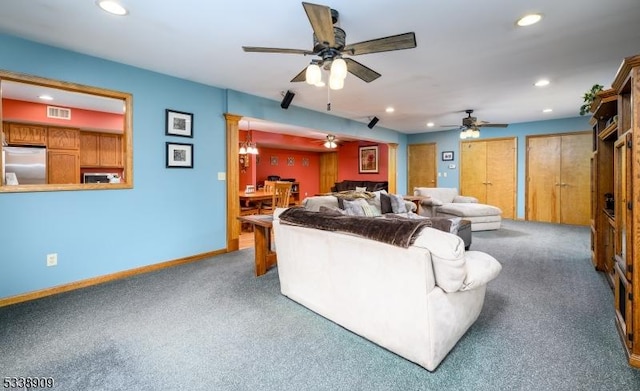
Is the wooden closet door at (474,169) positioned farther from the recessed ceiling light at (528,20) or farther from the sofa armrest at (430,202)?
the recessed ceiling light at (528,20)

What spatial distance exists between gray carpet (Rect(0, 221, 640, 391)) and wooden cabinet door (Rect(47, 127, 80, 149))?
3687 mm

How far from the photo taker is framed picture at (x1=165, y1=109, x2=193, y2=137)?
3.68 m

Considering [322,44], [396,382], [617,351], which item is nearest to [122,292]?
[396,382]

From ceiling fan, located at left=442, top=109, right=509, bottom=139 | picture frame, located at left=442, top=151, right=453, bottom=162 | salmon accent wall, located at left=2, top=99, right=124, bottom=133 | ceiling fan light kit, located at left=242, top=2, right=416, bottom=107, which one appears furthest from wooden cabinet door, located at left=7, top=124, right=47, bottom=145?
picture frame, located at left=442, top=151, right=453, bottom=162

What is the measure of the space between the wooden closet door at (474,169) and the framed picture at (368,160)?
2.63 m

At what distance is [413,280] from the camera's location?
1.62 meters

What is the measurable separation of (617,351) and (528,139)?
6205 mm

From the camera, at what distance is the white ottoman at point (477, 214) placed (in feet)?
18.2

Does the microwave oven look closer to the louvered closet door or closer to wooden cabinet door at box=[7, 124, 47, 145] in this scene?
wooden cabinet door at box=[7, 124, 47, 145]

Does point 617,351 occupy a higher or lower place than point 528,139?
lower

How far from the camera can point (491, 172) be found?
7.38 meters

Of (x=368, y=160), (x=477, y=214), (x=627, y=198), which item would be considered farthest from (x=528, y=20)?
(x=368, y=160)

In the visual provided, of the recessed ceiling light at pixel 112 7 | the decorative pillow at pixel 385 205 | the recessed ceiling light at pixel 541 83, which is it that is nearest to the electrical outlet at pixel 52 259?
the recessed ceiling light at pixel 112 7

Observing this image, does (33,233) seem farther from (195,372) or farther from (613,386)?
(613,386)
